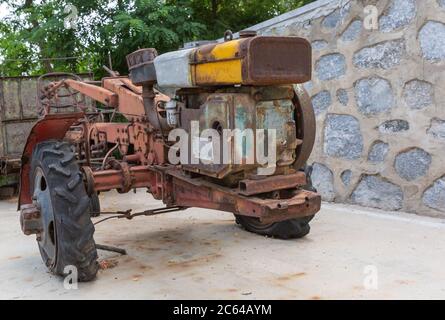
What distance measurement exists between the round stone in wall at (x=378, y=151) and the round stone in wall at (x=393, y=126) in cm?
14

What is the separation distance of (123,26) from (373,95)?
423 cm

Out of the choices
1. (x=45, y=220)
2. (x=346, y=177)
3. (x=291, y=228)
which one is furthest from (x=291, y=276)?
(x=346, y=177)

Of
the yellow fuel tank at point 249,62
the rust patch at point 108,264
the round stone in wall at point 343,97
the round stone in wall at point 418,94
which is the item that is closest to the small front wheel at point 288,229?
the rust patch at point 108,264

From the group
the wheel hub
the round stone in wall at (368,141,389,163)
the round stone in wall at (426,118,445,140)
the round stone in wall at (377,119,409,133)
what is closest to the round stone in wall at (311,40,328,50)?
the round stone in wall at (377,119,409,133)

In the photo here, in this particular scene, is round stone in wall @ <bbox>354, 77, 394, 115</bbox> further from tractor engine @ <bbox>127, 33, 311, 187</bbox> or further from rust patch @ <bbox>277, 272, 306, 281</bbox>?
rust patch @ <bbox>277, 272, 306, 281</bbox>

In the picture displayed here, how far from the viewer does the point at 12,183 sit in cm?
822

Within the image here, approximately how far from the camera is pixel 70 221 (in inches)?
156

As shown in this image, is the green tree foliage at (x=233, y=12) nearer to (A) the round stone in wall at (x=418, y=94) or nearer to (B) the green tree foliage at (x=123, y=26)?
(B) the green tree foliage at (x=123, y=26)

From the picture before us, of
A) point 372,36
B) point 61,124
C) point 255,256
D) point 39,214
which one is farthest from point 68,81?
point 372,36

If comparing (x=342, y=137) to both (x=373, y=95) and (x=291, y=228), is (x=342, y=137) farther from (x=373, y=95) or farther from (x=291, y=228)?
(x=291, y=228)

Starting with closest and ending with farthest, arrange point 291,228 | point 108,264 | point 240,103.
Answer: point 240,103 < point 108,264 < point 291,228

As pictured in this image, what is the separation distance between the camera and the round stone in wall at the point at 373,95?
6086 millimetres

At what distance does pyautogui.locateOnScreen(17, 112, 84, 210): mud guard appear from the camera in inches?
177

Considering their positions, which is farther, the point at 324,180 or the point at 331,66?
the point at 324,180
